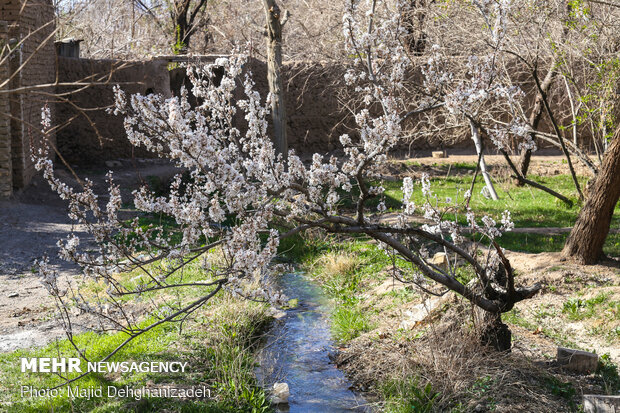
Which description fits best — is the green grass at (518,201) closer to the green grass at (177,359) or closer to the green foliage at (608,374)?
the green foliage at (608,374)

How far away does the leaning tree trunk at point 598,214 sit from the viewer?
680cm

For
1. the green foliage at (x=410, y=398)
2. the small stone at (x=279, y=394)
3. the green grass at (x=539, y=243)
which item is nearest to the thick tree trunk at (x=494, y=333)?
the green foliage at (x=410, y=398)

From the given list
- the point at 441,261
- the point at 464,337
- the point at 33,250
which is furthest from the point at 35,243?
the point at 464,337

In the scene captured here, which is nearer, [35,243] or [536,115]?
[35,243]

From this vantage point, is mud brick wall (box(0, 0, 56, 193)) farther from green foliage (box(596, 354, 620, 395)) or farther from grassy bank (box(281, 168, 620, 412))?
green foliage (box(596, 354, 620, 395))

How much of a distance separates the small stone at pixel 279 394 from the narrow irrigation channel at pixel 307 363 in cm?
6

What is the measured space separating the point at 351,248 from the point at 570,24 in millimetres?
4465

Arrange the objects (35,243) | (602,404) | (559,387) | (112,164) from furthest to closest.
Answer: (112,164) < (35,243) < (559,387) < (602,404)

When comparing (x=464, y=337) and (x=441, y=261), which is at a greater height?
(x=441, y=261)

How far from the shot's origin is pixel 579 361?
17.2ft

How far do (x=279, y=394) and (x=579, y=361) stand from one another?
251 cm

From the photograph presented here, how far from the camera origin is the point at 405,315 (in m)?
6.48

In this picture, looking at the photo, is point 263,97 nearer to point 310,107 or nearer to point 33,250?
point 310,107

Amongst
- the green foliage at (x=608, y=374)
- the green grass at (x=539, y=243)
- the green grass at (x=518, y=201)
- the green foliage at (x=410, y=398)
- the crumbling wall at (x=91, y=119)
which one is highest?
the crumbling wall at (x=91, y=119)
